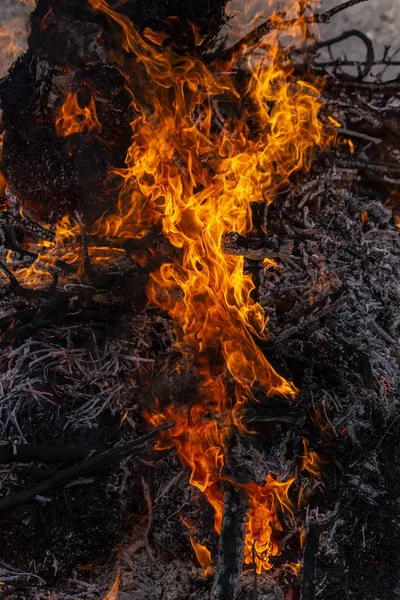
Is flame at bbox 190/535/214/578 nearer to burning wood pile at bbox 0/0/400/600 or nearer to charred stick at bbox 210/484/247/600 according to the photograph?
burning wood pile at bbox 0/0/400/600

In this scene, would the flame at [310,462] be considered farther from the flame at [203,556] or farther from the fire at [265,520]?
the flame at [203,556]

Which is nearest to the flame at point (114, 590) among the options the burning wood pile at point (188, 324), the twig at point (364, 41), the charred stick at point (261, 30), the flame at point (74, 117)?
the burning wood pile at point (188, 324)

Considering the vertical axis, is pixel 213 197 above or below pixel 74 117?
below

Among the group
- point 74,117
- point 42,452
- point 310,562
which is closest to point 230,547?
point 310,562

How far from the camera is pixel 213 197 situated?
14.5 ft

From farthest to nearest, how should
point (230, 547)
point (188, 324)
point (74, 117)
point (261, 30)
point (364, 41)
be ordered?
point (364, 41) < point (261, 30) < point (74, 117) < point (188, 324) < point (230, 547)

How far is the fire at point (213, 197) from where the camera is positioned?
319 centimetres

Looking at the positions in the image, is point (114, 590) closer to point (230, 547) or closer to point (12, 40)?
point (230, 547)

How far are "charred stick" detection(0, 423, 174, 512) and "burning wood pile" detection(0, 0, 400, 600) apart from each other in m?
0.01

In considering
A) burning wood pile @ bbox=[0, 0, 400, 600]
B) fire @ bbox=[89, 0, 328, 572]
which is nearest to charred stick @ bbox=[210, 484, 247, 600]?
→ burning wood pile @ bbox=[0, 0, 400, 600]

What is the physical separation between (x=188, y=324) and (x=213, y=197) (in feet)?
4.35

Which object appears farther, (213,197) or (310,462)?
(213,197)

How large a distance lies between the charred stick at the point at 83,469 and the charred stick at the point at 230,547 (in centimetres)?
59

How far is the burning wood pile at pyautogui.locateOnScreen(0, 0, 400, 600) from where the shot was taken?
2.97 metres
